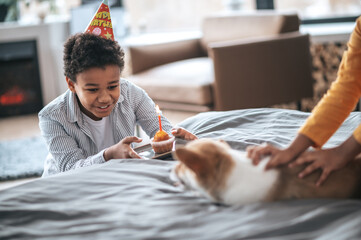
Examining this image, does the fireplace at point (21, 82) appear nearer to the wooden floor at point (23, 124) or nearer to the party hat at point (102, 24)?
the wooden floor at point (23, 124)

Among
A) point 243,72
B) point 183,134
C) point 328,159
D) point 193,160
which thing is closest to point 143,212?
point 193,160

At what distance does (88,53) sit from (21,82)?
336cm

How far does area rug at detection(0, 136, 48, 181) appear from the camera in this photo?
120 inches

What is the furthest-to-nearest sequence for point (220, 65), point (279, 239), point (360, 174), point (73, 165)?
1. point (220, 65)
2. point (73, 165)
3. point (360, 174)
4. point (279, 239)

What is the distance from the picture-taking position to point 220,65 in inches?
131

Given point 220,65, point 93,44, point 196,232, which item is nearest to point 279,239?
point 196,232

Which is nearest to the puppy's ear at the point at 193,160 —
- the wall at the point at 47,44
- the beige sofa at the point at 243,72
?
the beige sofa at the point at 243,72

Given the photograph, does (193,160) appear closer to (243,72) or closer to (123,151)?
(123,151)

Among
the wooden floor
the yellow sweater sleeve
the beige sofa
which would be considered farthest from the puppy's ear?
the wooden floor

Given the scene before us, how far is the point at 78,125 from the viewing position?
1760 millimetres

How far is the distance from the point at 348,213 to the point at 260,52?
2607 mm

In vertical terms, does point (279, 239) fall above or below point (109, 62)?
below

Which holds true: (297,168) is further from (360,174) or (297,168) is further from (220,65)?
(220,65)

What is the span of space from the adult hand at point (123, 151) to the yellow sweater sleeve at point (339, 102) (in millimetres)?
550
